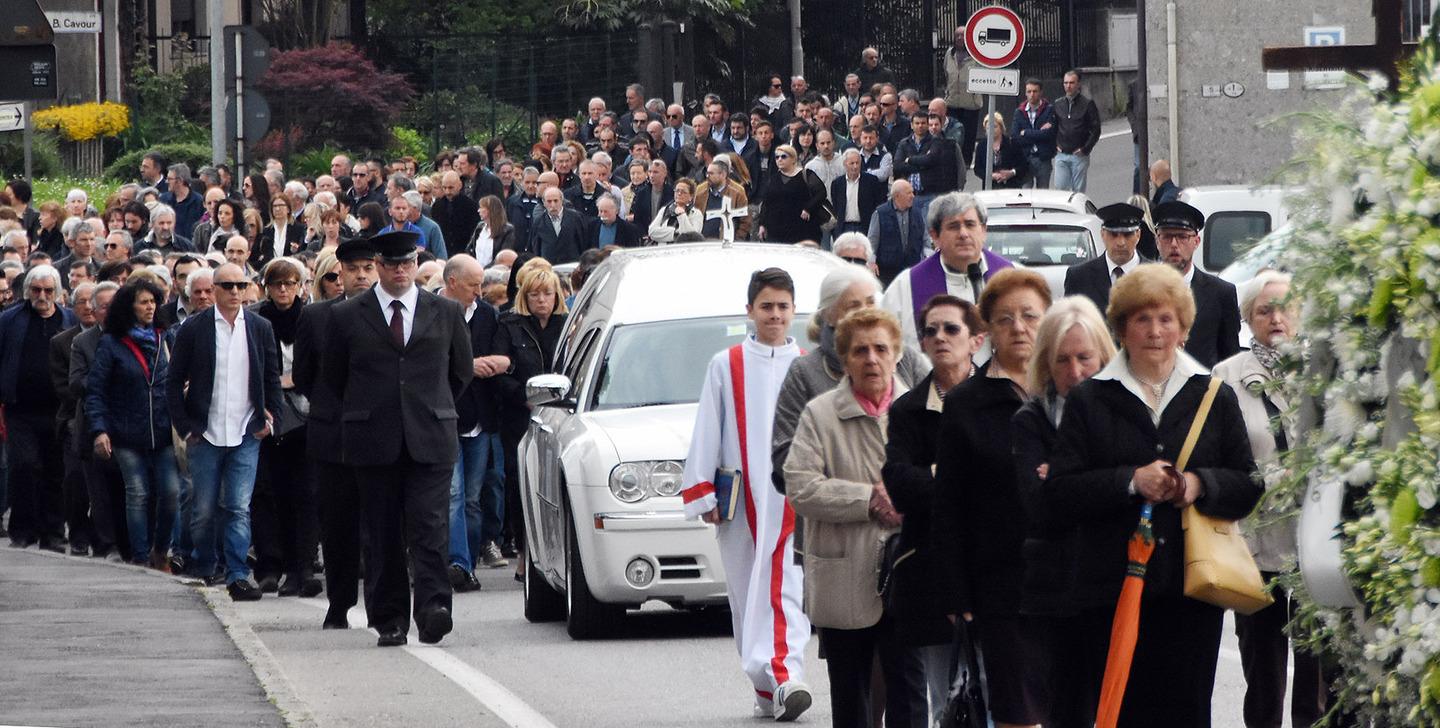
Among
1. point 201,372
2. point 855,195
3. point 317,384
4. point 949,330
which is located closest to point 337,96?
point 855,195

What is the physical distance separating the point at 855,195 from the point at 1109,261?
1523cm

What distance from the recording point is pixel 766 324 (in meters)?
10.1

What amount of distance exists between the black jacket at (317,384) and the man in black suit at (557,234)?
1021 cm

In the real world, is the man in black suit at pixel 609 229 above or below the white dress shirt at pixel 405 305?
above

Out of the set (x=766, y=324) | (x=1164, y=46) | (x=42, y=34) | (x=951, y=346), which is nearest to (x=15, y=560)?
(x=42, y=34)

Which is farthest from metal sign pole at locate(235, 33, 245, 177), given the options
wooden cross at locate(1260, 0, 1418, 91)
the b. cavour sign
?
wooden cross at locate(1260, 0, 1418, 91)

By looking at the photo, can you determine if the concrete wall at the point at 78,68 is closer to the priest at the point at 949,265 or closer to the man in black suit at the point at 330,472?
the man in black suit at the point at 330,472

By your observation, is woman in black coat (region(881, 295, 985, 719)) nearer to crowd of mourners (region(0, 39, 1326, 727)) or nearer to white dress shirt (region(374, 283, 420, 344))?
crowd of mourners (region(0, 39, 1326, 727))

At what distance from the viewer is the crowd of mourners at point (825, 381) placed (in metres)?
6.91

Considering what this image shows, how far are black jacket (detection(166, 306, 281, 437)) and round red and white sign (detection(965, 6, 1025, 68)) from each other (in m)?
10.8

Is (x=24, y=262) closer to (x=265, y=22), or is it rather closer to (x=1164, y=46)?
(x=1164, y=46)

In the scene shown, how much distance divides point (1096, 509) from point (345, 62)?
1485 inches

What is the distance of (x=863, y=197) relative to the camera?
27.4 metres

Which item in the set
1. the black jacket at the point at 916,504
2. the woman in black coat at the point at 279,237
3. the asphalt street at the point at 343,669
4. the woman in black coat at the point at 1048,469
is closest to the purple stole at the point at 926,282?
the asphalt street at the point at 343,669
